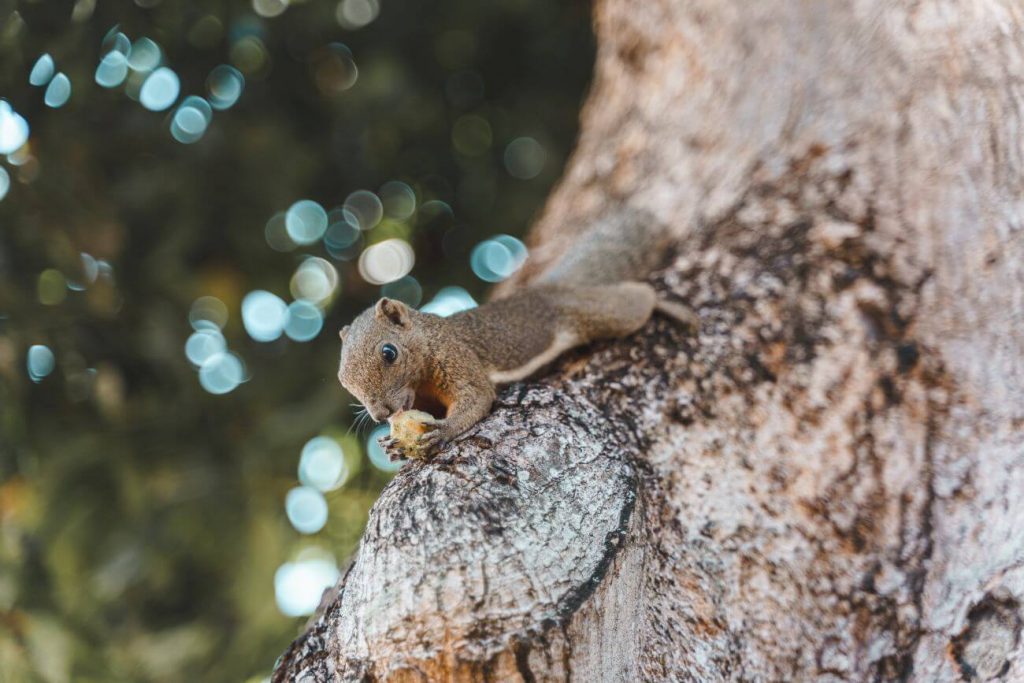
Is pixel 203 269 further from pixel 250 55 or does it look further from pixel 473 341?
pixel 473 341

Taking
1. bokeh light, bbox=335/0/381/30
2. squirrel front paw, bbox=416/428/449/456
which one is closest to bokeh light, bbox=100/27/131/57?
bokeh light, bbox=335/0/381/30

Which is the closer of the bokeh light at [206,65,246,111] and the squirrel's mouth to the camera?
the squirrel's mouth

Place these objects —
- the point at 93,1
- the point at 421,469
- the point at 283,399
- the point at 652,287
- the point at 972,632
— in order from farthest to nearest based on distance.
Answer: the point at 283,399, the point at 93,1, the point at 652,287, the point at 972,632, the point at 421,469

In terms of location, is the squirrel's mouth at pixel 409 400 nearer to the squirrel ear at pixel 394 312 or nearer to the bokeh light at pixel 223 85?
the squirrel ear at pixel 394 312

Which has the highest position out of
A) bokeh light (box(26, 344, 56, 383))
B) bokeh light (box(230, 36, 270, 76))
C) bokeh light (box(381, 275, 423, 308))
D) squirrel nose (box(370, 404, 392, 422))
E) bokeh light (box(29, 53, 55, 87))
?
bokeh light (box(230, 36, 270, 76))

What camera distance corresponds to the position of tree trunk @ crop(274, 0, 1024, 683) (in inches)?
50.8

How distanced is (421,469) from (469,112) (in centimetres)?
243

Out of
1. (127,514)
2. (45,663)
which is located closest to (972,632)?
(45,663)

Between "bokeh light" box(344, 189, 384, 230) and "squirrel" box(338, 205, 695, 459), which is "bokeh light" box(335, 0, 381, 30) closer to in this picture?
"bokeh light" box(344, 189, 384, 230)

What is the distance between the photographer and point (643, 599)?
57.2 inches

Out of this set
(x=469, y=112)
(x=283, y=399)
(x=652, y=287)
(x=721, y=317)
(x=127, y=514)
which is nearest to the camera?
(x=721, y=317)

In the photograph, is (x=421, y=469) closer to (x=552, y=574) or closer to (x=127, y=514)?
(x=552, y=574)

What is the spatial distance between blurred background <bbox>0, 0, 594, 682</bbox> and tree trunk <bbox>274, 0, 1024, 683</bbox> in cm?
76

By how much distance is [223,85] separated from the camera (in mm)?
3059
